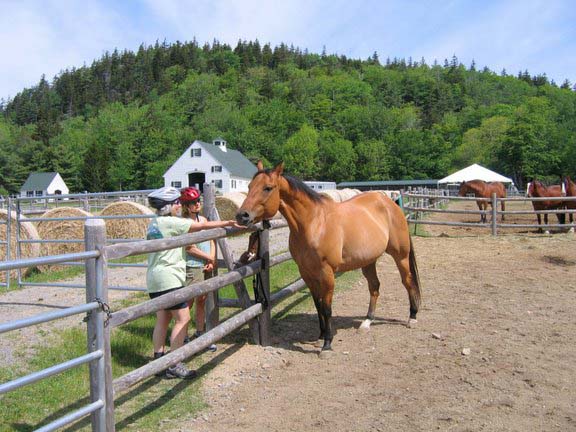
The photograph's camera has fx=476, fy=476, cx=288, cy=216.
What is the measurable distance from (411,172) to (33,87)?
128844mm

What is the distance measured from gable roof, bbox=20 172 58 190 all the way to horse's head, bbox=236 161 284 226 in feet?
230

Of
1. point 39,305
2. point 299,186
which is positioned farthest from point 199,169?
point 299,186

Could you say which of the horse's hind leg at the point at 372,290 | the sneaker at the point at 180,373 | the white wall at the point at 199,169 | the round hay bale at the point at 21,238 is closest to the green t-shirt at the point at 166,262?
the sneaker at the point at 180,373

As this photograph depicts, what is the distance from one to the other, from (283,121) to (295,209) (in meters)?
94.0

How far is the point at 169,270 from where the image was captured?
13.7 ft

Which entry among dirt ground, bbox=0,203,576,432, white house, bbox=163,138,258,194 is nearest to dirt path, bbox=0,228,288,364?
dirt ground, bbox=0,203,576,432

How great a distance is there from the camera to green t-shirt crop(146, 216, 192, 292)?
4.15 metres

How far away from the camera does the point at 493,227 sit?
551 inches

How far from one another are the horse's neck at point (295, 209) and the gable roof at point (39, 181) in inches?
2750

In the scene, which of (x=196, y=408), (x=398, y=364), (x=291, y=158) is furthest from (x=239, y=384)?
(x=291, y=158)

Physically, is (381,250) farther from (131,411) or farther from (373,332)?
(131,411)

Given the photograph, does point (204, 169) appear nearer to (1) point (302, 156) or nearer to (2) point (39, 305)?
(1) point (302, 156)

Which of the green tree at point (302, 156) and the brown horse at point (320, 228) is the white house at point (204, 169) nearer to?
the green tree at point (302, 156)

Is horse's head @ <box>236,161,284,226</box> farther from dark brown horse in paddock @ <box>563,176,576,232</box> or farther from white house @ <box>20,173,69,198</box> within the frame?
white house @ <box>20,173,69,198</box>
